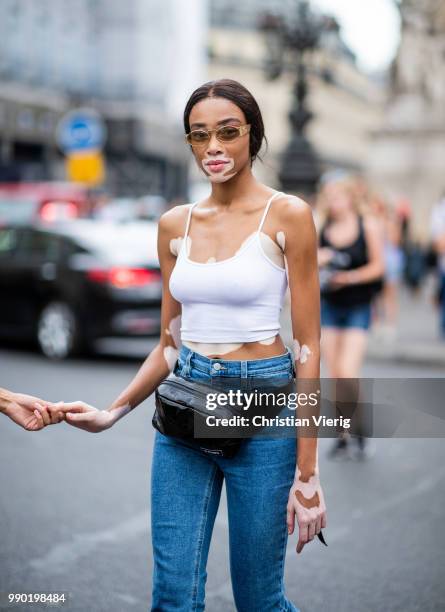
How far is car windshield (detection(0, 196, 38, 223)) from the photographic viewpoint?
25172mm

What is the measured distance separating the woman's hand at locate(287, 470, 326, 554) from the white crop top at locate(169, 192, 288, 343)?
1.34 feet

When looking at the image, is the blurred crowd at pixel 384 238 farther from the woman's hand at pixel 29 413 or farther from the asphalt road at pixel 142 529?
the woman's hand at pixel 29 413

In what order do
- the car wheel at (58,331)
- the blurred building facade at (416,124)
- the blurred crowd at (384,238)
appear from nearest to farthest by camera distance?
1. the blurred crowd at (384,238)
2. the car wheel at (58,331)
3. the blurred building facade at (416,124)

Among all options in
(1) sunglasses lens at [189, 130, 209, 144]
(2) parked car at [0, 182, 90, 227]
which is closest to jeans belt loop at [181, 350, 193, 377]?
(1) sunglasses lens at [189, 130, 209, 144]

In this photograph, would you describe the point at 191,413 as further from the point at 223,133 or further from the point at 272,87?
the point at 272,87

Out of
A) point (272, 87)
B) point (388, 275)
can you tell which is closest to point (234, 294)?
point (388, 275)

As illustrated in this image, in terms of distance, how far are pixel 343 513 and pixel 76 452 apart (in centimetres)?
226

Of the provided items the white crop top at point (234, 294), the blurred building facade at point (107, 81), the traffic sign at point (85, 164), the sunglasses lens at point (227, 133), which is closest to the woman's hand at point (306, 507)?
the white crop top at point (234, 294)

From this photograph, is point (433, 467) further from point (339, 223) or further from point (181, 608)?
point (181, 608)

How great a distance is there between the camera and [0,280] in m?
13.2

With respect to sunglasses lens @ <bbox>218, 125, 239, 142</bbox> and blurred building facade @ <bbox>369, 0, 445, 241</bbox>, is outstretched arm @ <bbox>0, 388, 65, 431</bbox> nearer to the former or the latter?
sunglasses lens @ <bbox>218, 125, 239, 142</bbox>

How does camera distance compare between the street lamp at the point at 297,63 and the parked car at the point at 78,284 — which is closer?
the parked car at the point at 78,284

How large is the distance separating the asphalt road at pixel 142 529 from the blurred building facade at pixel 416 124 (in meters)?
21.2

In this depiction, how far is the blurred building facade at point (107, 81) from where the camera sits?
42.1 metres
